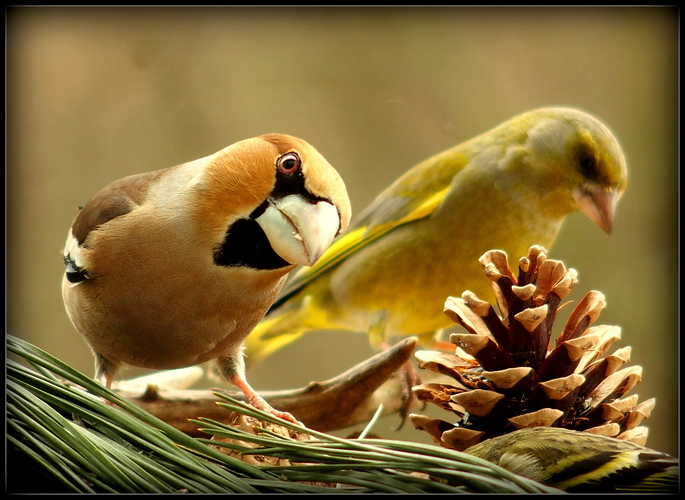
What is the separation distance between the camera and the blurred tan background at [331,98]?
965 mm

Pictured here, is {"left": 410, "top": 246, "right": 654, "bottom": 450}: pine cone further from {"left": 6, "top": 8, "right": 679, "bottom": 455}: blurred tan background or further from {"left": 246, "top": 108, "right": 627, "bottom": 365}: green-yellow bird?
{"left": 246, "top": 108, "right": 627, "bottom": 365}: green-yellow bird

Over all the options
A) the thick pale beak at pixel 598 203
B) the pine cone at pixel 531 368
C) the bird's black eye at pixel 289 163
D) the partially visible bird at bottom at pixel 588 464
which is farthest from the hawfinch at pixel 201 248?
the thick pale beak at pixel 598 203

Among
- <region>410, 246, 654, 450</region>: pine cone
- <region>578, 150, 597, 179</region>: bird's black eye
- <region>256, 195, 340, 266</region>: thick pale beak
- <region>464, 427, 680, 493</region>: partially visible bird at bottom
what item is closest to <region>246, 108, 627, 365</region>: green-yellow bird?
<region>578, 150, 597, 179</region>: bird's black eye

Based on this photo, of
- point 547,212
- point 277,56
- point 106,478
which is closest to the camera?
point 106,478

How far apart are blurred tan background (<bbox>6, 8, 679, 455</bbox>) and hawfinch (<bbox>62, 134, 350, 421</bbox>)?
0.13 m

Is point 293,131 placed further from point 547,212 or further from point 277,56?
point 547,212

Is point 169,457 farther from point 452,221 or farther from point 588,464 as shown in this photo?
point 452,221

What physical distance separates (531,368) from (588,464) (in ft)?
0.60

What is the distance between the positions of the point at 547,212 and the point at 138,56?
94 centimetres

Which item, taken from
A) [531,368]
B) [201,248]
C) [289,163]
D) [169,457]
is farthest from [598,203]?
[169,457]

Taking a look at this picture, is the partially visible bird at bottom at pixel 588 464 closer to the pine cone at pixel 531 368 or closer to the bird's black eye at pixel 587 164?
the pine cone at pixel 531 368

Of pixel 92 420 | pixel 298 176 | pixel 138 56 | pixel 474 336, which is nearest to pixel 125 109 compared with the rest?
pixel 138 56

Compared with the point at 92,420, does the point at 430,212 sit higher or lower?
higher

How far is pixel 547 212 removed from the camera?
137 cm
